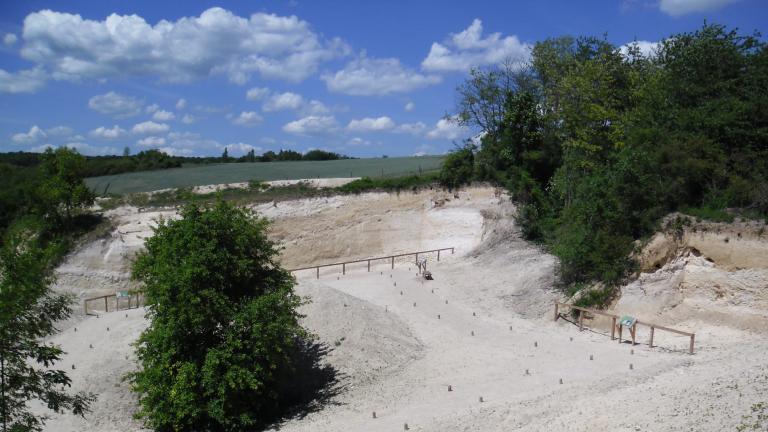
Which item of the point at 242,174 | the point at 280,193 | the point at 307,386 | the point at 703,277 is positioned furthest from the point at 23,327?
the point at 242,174

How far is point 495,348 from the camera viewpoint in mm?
17609

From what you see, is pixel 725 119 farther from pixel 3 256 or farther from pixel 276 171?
pixel 276 171

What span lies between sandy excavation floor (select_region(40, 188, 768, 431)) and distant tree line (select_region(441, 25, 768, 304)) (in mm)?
1616

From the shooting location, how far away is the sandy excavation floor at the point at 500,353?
1113 centimetres

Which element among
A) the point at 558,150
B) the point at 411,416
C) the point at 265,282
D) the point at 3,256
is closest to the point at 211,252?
the point at 265,282

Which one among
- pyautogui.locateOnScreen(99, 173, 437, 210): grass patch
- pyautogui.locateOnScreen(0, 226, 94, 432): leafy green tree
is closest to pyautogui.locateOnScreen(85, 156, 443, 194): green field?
pyautogui.locateOnScreen(99, 173, 437, 210): grass patch

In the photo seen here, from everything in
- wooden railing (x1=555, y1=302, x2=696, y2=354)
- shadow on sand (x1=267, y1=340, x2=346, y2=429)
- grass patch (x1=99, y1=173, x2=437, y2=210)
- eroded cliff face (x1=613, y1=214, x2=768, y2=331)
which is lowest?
shadow on sand (x1=267, y1=340, x2=346, y2=429)

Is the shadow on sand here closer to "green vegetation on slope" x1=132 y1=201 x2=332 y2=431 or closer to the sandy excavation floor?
"green vegetation on slope" x1=132 y1=201 x2=332 y2=431

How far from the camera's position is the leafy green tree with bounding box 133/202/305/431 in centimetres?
1411

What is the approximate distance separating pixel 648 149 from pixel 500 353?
10119 mm

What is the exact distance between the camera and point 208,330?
49.5 feet

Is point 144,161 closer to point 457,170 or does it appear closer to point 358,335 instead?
point 457,170

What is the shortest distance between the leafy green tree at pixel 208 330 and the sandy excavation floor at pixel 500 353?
1.75 m

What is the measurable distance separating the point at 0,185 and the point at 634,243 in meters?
38.7
